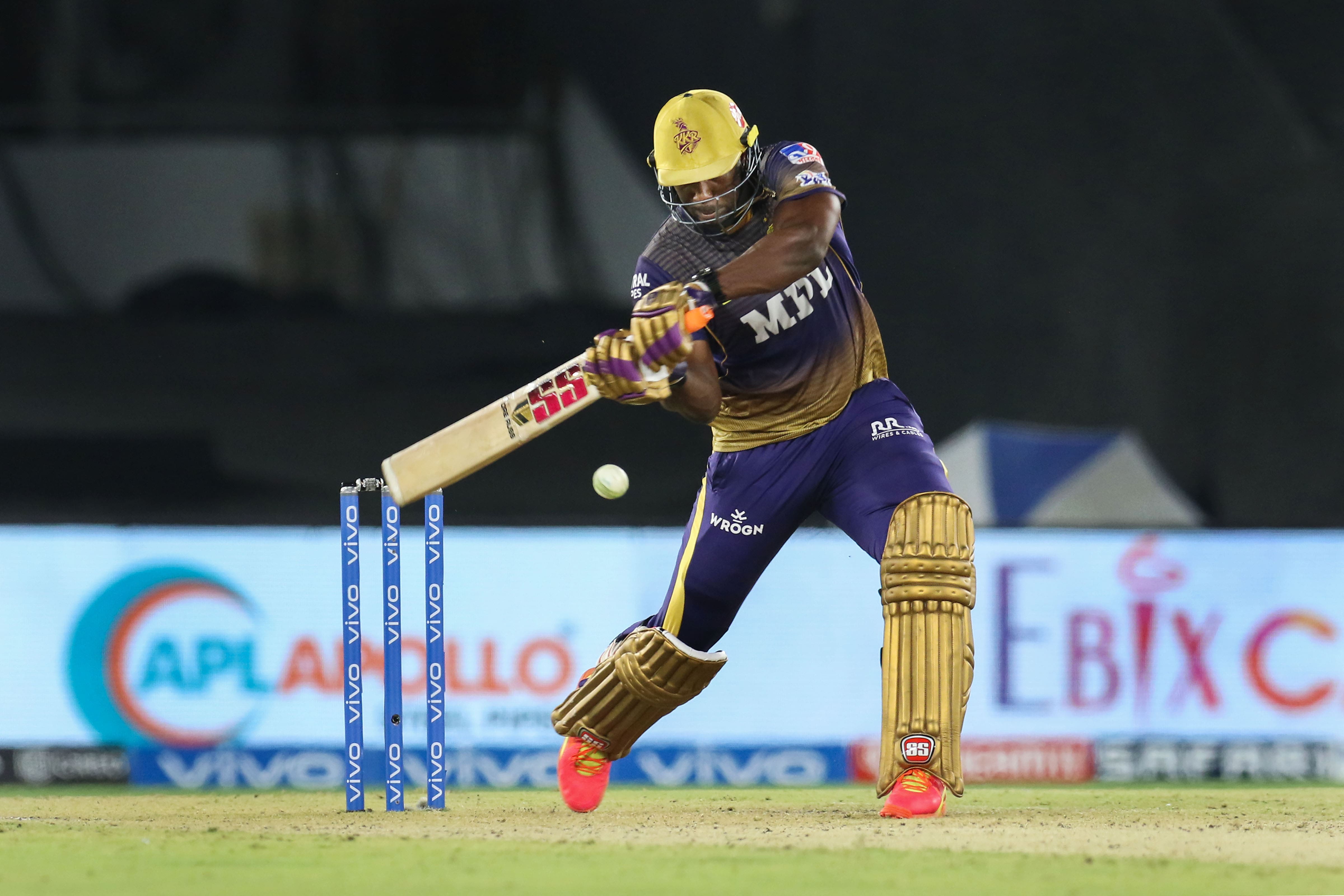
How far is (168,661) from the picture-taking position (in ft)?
16.8

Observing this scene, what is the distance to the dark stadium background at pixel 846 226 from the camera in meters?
5.88

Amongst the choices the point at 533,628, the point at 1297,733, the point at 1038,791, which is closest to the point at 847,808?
the point at 1038,791

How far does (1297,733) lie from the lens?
5199 millimetres

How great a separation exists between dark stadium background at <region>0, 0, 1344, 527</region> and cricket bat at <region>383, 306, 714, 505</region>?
235cm

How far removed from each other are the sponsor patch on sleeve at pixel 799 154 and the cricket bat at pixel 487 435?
59 centimetres

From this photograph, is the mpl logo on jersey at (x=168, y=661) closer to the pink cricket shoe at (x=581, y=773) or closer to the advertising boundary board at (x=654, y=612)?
the advertising boundary board at (x=654, y=612)

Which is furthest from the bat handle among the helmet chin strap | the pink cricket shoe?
the pink cricket shoe

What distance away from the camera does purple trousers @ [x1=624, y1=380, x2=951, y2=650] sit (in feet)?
10.8

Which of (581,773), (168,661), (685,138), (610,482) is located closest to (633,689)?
(581,773)

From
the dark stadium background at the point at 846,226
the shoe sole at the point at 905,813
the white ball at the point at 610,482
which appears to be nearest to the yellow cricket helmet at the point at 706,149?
the white ball at the point at 610,482

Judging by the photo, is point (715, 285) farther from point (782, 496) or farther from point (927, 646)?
point (927, 646)

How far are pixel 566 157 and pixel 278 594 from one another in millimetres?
1913

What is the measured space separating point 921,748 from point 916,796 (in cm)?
10

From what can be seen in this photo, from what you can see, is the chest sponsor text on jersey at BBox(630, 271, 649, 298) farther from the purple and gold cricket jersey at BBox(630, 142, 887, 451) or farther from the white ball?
the white ball
